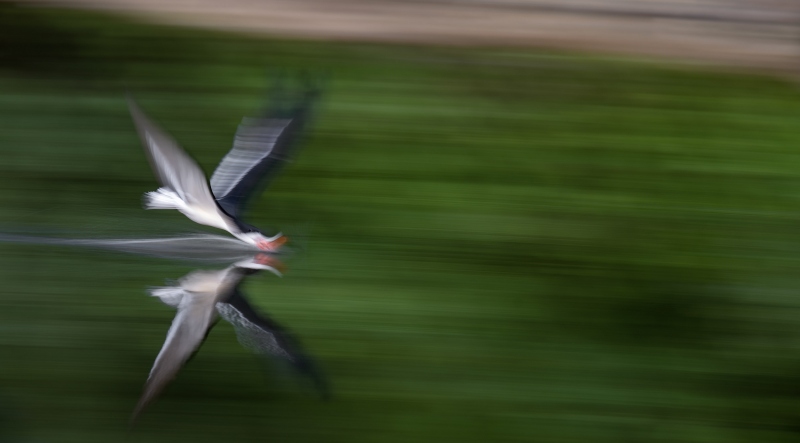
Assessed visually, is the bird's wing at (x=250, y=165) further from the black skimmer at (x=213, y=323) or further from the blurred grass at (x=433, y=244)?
the blurred grass at (x=433, y=244)

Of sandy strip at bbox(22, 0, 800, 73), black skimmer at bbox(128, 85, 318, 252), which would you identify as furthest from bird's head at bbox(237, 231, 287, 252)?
sandy strip at bbox(22, 0, 800, 73)

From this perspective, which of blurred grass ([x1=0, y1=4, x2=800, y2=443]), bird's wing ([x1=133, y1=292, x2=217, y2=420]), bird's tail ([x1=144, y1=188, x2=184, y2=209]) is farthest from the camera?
blurred grass ([x1=0, y1=4, x2=800, y2=443])

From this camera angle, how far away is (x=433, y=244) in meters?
2.02

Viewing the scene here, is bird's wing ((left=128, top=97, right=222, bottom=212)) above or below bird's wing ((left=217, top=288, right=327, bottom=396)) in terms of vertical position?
above

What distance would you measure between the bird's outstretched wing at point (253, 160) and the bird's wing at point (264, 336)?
175 millimetres

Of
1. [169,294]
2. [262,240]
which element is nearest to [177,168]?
[262,240]

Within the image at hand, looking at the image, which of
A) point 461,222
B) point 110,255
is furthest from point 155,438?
point 461,222

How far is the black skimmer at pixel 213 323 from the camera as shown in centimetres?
150

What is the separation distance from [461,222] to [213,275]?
66 cm

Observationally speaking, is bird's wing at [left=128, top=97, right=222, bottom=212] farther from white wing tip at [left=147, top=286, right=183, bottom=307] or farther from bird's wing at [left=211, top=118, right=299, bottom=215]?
white wing tip at [left=147, top=286, right=183, bottom=307]

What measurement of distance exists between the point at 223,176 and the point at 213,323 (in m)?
0.33

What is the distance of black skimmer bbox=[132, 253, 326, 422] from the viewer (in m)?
1.50

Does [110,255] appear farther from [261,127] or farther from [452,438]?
[452,438]

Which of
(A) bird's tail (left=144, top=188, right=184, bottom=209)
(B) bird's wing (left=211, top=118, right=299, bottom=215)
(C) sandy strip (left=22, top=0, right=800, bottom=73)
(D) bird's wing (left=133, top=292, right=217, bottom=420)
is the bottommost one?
(D) bird's wing (left=133, top=292, right=217, bottom=420)
